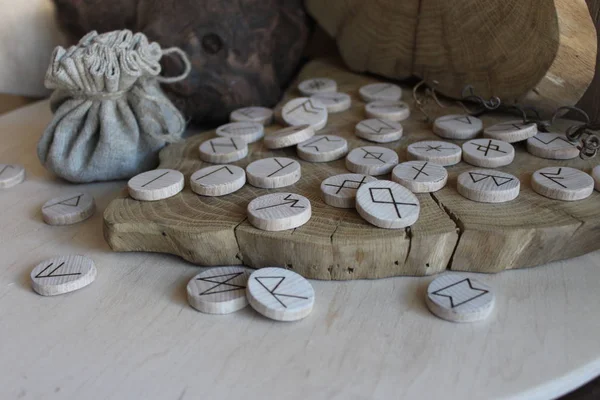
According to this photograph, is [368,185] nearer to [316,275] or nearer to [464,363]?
[316,275]

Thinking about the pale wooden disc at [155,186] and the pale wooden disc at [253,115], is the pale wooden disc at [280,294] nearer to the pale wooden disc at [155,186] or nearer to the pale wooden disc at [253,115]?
the pale wooden disc at [155,186]

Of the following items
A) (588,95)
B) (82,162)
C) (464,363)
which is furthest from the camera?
(588,95)

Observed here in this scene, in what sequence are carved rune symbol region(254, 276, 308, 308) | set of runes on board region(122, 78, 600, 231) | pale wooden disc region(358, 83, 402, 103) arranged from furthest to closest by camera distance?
pale wooden disc region(358, 83, 402, 103) < set of runes on board region(122, 78, 600, 231) < carved rune symbol region(254, 276, 308, 308)

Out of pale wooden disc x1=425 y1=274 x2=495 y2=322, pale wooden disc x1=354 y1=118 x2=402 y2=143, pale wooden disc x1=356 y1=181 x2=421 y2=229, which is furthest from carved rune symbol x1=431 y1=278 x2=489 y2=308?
pale wooden disc x1=354 y1=118 x2=402 y2=143

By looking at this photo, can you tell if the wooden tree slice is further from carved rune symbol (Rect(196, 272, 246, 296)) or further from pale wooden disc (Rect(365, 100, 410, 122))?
pale wooden disc (Rect(365, 100, 410, 122))

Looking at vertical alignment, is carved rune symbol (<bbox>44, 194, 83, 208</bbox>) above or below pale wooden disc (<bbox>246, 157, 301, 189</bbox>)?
below

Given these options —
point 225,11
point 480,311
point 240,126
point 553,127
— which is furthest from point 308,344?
point 225,11


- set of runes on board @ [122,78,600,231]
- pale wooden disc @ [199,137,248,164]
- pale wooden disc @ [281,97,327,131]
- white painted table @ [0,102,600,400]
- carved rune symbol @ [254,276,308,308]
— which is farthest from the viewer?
pale wooden disc @ [281,97,327,131]

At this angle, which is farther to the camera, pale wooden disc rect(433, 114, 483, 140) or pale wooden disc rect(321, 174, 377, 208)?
pale wooden disc rect(433, 114, 483, 140)
